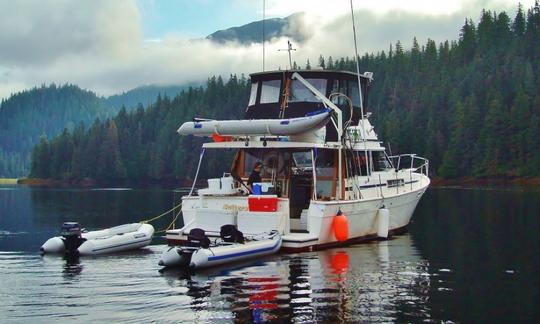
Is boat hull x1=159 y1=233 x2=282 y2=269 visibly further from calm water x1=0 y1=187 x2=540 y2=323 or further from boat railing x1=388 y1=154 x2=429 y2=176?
boat railing x1=388 y1=154 x2=429 y2=176

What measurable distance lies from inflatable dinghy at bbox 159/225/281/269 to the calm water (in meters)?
0.25

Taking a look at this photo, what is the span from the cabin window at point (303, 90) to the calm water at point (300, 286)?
16.0 feet

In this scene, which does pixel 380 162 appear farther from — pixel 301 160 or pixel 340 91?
pixel 301 160

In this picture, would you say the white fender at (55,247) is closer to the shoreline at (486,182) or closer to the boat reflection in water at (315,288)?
the boat reflection in water at (315,288)

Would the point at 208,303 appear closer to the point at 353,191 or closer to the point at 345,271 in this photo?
the point at 345,271

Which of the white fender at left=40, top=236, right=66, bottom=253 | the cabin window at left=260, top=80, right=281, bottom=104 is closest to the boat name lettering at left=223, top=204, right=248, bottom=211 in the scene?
the cabin window at left=260, top=80, right=281, bottom=104

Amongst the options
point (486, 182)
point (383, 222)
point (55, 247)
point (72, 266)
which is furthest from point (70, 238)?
point (486, 182)

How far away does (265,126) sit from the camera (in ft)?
60.8

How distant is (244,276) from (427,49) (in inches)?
5086

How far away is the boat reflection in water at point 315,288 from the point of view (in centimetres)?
1181

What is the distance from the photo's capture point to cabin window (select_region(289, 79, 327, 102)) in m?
21.2

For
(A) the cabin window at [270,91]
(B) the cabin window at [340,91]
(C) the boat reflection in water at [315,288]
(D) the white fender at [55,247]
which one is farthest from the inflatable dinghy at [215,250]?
(B) the cabin window at [340,91]

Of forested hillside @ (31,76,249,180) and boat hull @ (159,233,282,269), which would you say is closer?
boat hull @ (159,233,282,269)

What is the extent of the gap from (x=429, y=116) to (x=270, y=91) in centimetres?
7803
